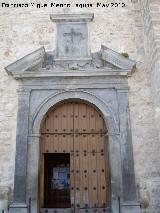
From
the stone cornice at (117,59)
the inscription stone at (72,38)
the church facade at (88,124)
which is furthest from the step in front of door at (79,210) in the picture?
the inscription stone at (72,38)

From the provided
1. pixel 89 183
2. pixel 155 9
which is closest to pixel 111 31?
pixel 155 9

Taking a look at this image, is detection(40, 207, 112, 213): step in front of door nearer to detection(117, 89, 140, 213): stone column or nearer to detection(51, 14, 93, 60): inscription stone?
detection(117, 89, 140, 213): stone column

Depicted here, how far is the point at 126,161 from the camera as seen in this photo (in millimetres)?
→ 5629

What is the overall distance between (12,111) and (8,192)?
150 cm

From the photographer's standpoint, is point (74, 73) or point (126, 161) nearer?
point (126, 161)

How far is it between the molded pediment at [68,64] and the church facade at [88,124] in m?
0.02

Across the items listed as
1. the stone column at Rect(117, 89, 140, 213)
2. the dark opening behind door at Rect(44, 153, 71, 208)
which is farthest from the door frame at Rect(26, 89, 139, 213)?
the dark opening behind door at Rect(44, 153, 71, 208)

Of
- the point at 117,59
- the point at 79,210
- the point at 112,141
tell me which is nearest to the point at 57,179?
the point at 79,210

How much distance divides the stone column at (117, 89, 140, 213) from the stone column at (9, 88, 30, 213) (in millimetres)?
1723

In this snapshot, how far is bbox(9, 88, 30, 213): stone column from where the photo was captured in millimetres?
5395

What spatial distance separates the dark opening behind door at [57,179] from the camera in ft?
23.5

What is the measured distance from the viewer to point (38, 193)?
559 centimetres

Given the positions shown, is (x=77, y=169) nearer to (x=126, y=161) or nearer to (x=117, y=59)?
(x=126, y=161)

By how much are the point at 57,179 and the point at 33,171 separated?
1909 mm
